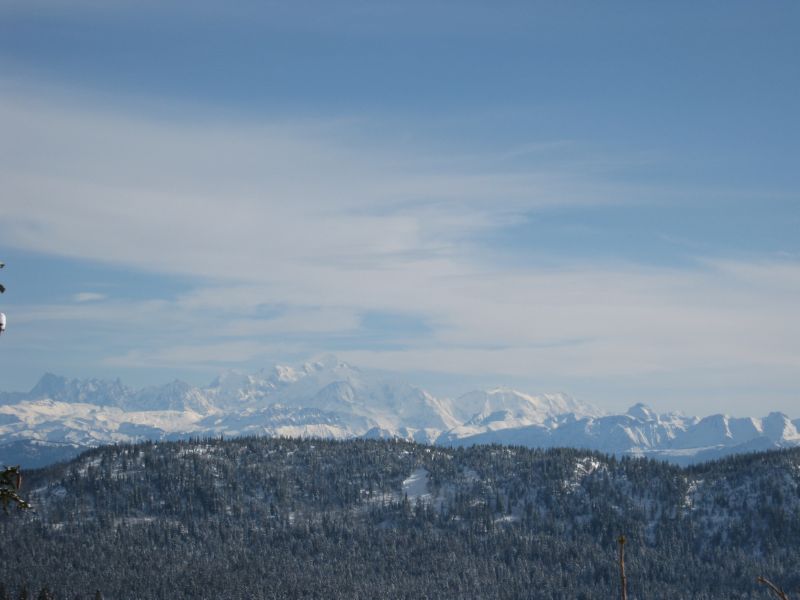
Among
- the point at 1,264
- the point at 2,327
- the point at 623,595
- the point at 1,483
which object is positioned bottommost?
the point at 623,595

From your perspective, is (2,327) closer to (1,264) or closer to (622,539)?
(1,264)

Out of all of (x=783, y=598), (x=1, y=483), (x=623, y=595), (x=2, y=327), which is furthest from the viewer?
(x=1, y=483)

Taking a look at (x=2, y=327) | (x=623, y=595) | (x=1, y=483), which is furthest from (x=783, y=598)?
(x=1, y=483)

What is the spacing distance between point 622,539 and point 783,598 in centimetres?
378

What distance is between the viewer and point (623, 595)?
20.7m

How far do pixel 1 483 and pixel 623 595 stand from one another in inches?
818

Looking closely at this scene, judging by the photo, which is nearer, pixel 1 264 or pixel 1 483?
pixel 1 264

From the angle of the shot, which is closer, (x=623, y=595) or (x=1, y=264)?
(x=623, y=595)

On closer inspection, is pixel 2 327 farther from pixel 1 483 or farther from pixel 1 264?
pixel 1 483

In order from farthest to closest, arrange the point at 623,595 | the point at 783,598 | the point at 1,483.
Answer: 1. the point at 1,483
2. the point at 623,595
3. the point at 783,598

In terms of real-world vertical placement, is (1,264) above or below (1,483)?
above

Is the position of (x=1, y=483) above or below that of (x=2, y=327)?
below

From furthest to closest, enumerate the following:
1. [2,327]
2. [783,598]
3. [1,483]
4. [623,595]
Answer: [1,483]
[2,327]
[623,595]
[783,598]

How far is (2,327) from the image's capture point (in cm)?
2627
